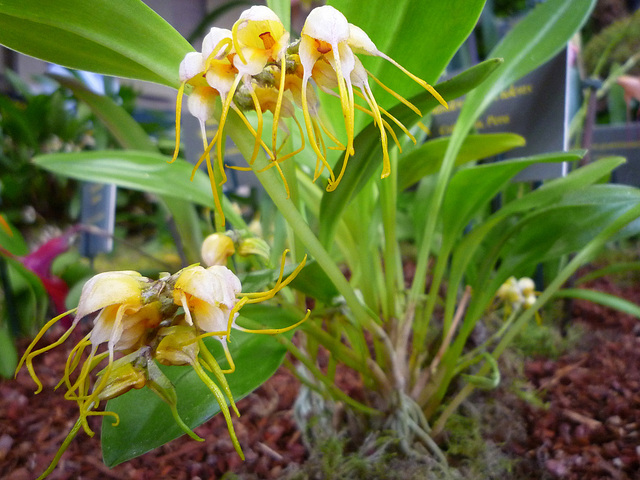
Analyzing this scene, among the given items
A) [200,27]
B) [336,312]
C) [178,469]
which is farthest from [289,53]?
[200,27]

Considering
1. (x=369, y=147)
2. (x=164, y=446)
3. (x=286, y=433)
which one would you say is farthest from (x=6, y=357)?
(x=369, y=147)

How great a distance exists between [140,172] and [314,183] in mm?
268

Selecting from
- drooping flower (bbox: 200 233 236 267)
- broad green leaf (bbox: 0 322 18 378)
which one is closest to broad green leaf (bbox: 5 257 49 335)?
broad green leaf (bbox: 0 322 18 378)

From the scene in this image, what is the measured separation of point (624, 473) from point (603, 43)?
1.60 metres

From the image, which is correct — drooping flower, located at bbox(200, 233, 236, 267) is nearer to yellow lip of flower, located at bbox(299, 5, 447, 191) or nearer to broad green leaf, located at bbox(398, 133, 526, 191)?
yellow lip of flower, located at bbox(299, 5, 447, 191)

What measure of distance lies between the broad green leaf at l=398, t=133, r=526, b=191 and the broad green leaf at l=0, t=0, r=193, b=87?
0.34m

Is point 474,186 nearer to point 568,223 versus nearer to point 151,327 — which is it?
point 568,223

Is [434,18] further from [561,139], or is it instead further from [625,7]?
[625,7]

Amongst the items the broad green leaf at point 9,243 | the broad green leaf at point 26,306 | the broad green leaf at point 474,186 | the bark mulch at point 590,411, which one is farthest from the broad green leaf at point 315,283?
the broad green leaf at point 26,306

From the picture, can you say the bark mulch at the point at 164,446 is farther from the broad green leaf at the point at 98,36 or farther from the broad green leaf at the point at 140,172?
the broad green leaf at the point at 98,36

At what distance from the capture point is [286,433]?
24.8 inches

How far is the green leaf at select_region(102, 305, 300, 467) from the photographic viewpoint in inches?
12.2

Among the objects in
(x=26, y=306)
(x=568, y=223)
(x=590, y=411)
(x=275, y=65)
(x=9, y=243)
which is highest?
(x=275, y=65)

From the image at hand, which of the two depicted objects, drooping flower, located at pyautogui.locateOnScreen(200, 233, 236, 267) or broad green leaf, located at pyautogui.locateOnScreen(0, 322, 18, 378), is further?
broad green leaf, located at pyautogui.locateOnScreen(0, 322, 18, 378)
